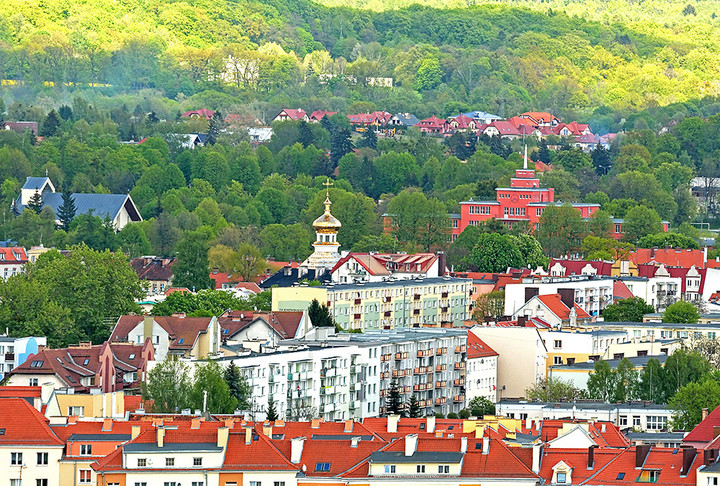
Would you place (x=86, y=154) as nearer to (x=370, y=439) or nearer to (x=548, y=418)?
(x=548, y=418)

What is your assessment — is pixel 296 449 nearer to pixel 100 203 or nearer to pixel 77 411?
pixel 77 411

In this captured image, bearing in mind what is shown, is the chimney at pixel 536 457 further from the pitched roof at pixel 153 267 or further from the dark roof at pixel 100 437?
the pitched roof at pixel 153 267

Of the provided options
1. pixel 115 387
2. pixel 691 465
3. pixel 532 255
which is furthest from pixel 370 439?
pixel 532 255

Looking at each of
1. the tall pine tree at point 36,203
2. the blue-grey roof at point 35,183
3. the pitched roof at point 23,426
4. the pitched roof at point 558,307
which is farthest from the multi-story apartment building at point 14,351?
the blue-grey roof at point 35,183

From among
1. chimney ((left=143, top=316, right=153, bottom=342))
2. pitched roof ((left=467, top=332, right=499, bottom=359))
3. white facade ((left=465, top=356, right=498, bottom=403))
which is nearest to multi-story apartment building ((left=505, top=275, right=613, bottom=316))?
pitched roof ((left=467, top=332, right=499, bottom=359))

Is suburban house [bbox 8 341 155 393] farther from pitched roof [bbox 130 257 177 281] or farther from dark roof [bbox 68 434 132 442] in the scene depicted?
pitched roof [bbox 130 257 177 281]
